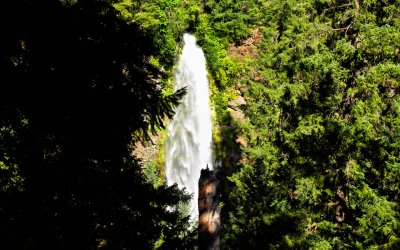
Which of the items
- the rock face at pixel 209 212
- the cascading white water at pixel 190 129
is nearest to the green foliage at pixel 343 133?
the rock face at pixel 209 212

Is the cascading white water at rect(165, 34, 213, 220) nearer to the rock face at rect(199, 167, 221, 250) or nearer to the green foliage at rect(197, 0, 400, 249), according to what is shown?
the green foliage at rect(197, 0, 400, 249)

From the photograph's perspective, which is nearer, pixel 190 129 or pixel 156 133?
pixel 156 133

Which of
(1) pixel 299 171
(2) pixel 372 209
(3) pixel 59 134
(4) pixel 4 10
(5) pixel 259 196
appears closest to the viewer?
(4) pixel 4 10

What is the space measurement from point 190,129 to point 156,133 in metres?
20.3

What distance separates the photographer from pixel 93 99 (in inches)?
184

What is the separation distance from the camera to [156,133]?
17.4 ft

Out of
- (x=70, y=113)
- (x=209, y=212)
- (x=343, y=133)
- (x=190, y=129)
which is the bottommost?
(x=209, y=212)

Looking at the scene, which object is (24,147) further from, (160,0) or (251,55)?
(251,55)

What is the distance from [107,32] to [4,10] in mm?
1231

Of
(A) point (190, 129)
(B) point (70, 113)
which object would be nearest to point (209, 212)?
(B) point (70, 113)

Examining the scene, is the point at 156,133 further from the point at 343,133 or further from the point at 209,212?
the point at 343,133

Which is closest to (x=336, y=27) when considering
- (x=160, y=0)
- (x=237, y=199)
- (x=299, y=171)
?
(x=299, y=171)

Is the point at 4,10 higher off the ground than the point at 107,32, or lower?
lower

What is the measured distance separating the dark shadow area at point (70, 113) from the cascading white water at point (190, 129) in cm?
1769
